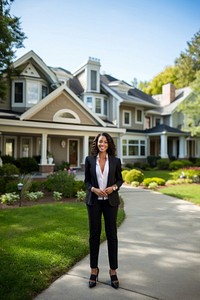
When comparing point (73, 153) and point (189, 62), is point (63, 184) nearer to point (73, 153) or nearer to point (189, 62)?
point (73, 153)

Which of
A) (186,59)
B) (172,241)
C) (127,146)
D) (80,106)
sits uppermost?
(186,59)

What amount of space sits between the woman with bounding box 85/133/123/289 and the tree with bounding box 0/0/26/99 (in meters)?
9.43

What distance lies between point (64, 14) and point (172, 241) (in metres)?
9.01

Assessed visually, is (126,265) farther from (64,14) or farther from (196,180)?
(196,180)

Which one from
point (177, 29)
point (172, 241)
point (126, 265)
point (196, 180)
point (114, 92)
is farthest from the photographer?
point (114, 92)

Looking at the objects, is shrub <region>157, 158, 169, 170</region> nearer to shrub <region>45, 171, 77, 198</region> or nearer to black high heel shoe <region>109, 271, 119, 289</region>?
shrub <region>45, 171, 77, 198</region>

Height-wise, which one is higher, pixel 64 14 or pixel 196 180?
pixel 64 14

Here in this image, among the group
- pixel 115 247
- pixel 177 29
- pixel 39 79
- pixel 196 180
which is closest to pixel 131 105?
pixel 39 79

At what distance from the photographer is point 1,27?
1030 cm

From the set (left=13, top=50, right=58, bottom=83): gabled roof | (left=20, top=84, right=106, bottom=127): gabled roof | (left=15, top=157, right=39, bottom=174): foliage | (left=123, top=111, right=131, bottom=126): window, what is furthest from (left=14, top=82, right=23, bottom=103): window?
(left=123, top=111, right=131, bottom=126): window

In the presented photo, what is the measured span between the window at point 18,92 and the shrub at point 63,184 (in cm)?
954

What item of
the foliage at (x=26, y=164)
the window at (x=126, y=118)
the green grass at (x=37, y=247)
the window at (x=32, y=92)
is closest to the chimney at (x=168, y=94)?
the window at (x=126, y=118)

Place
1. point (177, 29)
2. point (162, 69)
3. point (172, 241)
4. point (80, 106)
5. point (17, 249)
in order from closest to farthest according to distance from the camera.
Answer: point (17, 249), point (172, 241), point (177, 29), point (80, 106), point (162, 69)

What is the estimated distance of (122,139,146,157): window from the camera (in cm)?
2428
